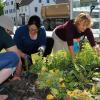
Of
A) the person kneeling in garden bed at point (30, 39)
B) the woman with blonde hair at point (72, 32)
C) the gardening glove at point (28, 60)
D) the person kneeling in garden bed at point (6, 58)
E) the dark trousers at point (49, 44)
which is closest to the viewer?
the person kneeling in garden bed at point (6, 58)

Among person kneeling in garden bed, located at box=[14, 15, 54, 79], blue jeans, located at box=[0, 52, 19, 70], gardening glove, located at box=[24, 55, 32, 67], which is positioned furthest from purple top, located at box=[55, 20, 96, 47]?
blue jeans, located at box=[0, 52, 19, 70]

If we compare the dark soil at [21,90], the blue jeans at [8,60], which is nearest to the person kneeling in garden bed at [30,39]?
the dark soil at [21,90]

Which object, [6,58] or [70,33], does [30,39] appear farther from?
[6,58]

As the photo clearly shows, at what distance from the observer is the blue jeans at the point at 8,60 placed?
4.31 m

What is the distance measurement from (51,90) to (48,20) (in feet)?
103

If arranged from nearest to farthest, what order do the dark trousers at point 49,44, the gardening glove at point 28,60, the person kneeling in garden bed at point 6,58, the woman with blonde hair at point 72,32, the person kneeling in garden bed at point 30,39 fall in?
1. the person kneeling in garden bed at point 6,58
2. the gardening glove at point 28,60
3. the woman with blonde hair at point 72,32
4. the person kneeling in garden bed at point 30,39
5. the dark trousers at point 49,44

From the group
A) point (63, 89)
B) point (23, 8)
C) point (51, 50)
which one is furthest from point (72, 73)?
point (23, 8)

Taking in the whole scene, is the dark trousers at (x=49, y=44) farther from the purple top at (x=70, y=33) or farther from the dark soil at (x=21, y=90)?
the dark soil at (x=21, y=90)

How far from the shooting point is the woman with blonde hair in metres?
5.70

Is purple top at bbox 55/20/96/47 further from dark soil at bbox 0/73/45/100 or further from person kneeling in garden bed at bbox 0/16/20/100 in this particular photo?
person kneeling in garden bed at bbox 0/16/20/100

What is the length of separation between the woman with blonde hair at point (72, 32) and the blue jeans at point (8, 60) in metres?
1.47

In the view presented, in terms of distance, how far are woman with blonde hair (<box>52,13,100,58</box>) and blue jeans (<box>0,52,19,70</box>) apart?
1.47m

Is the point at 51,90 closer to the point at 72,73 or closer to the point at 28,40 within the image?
the point at 72,73

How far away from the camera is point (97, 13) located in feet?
43.4
